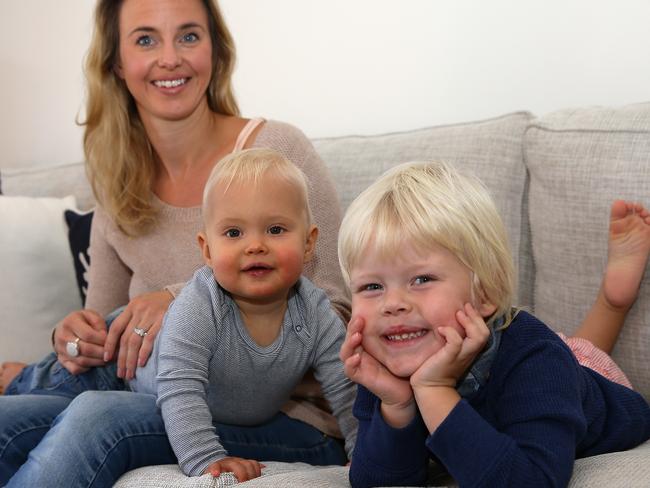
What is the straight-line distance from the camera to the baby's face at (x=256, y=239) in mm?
1471

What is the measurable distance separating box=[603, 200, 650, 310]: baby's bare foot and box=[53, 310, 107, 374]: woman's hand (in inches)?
38.6

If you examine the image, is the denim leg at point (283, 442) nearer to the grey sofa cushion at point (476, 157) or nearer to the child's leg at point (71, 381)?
the child's leg at point (71, 381)

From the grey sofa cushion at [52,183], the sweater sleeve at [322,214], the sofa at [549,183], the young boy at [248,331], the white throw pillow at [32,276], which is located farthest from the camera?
the grey sofa cushion at [52,183]

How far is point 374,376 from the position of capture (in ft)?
3.98

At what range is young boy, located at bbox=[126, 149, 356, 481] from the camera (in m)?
1.45

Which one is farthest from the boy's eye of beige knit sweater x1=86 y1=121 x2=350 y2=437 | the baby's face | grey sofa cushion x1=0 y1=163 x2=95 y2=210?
grey sofa cushion x1=0 y1=163 x2=95 y2=210

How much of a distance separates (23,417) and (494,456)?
0.92 meters

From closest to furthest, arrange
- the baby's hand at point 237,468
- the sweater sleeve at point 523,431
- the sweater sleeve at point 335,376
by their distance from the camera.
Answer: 1. the sweater sleeve at point 523,431
2. the baby's hand at point 237,468
3. the sweater sleeve at point 335,376

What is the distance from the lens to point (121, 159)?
2047mm

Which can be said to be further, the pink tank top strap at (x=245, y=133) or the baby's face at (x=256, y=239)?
the pink tank top strap at (x=245, y=133)

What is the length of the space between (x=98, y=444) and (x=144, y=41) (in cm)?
96

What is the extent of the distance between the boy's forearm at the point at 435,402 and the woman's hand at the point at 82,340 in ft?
2.76

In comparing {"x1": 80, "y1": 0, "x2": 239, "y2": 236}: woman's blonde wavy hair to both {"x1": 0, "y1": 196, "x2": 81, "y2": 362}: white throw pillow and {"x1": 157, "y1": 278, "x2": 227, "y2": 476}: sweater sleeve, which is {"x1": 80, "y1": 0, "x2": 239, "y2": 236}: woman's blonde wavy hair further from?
{"x1": 157, "y1": 278, "x2": 227, "y2": 476}: sweater sleeve

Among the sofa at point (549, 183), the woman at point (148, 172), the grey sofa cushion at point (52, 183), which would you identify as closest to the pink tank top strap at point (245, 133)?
the woman at point (148, 172)
